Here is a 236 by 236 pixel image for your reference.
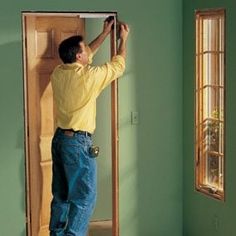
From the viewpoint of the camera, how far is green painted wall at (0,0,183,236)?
551 cm

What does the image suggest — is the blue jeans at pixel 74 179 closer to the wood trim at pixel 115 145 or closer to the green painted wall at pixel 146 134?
the green painted wall at pixel 146 134

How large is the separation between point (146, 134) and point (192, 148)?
0.44 meters

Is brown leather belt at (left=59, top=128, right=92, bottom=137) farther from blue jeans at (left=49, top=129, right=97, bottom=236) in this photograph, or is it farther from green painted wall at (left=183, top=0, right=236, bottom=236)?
green painted wall at (left=183, top=0, right=236, bottom=236)

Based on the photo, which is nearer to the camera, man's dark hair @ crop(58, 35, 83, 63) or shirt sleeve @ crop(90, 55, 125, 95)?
shirt sleeve @ crop(90, 55, 125, 95)

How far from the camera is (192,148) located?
5.75 m

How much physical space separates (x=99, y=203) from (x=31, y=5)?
240cm

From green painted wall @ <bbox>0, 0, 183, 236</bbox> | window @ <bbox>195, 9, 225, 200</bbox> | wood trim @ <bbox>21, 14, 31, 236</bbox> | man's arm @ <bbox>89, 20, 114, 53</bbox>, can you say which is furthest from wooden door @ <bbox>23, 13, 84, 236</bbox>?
window @ <bbox>195, 9, 225, 200</bbox>

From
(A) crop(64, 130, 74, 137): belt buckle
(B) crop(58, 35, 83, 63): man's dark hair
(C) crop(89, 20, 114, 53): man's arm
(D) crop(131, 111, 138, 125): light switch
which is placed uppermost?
(C) crop(89, 20, 114, 53): man's arm

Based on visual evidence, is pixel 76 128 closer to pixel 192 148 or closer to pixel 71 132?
pixel 71 132

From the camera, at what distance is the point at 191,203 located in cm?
583

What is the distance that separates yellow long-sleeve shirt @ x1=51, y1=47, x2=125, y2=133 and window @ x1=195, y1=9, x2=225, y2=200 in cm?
101

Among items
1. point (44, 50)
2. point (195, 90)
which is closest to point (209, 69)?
point (195, 90)

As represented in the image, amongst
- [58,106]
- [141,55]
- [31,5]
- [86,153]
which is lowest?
[86,153]

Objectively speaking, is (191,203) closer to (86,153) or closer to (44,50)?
(86,153)
